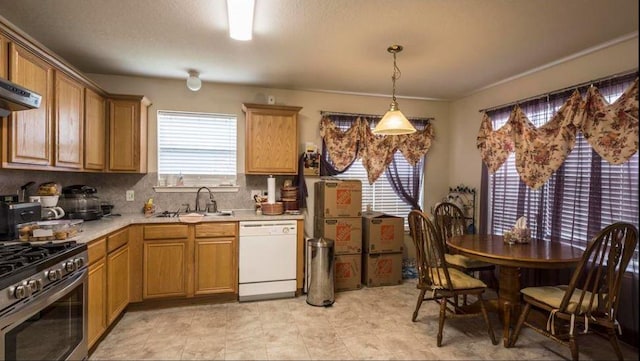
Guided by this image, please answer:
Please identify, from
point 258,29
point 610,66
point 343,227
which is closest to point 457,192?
point 343,227

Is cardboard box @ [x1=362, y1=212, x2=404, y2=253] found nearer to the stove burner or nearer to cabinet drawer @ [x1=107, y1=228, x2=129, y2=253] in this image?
cabinet drawer @ [x1=107, y1=228, x2=129, y2=253]

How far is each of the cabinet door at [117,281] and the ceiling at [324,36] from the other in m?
1.79

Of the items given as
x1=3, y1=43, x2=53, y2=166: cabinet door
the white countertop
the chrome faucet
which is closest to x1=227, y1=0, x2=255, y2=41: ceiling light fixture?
x1=3, y1=43, x2=53, y2=166: cabinet door

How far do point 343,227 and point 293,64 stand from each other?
1.86 meters

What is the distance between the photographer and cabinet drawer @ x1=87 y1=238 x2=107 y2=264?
2350mm

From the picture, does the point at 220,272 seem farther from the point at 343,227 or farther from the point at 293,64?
the point at 293,64

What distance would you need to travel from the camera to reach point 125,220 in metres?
3.11

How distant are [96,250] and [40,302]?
72 centimetres

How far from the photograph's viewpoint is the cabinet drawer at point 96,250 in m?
2.35

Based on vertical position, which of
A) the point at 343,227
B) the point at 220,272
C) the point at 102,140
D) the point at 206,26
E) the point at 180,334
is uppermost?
the point at 206,26

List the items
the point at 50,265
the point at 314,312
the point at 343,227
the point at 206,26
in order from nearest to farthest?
the point at 50,265 → the point at 206,26 → the point at 314,312 → the point at 343,227

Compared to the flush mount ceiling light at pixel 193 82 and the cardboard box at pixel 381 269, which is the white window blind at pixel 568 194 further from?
the flush mount ceiling light at pixel 193 82

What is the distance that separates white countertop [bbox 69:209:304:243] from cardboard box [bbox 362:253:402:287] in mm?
1063

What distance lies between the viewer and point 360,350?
2.56 m
